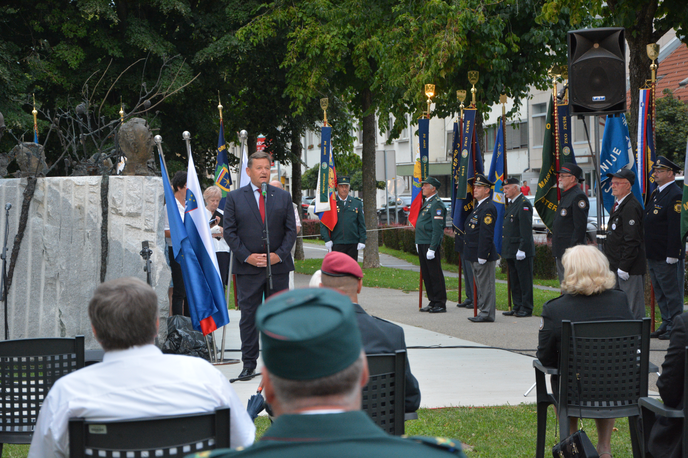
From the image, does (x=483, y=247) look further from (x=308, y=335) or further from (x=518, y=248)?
(x=308, y=335)

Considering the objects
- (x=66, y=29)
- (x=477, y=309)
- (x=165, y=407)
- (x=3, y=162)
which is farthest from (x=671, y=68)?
(x=165, y=407)

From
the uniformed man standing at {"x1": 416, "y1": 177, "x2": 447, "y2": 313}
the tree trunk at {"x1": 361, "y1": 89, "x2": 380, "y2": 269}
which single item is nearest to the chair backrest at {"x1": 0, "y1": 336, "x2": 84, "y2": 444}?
the uniformed man standing at {"x1": 416, "y1": 177, "x2": 447, "y2": 313}

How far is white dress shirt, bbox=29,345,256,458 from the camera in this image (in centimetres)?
258

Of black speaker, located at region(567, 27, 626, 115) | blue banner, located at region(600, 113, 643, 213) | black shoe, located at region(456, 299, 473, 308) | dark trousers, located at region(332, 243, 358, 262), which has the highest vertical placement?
black speaker, located at region(567, 27, 626, 115)

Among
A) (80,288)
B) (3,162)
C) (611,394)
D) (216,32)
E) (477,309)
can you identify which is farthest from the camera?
(216,32)

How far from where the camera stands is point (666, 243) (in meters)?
9.36

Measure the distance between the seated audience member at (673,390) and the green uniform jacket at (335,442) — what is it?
8.62ft

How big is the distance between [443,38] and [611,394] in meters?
11.0

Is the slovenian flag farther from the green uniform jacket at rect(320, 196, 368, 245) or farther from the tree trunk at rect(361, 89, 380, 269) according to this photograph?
the tree trunk at rect(361, 89, 380, 269)

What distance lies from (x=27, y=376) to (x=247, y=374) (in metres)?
3.60

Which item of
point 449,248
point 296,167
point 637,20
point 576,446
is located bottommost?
point 449,248

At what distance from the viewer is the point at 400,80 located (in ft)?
52.3

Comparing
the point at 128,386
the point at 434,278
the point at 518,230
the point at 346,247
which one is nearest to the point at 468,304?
the point at 434,278

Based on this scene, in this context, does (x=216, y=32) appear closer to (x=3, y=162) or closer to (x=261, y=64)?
(x=261, y=64)
